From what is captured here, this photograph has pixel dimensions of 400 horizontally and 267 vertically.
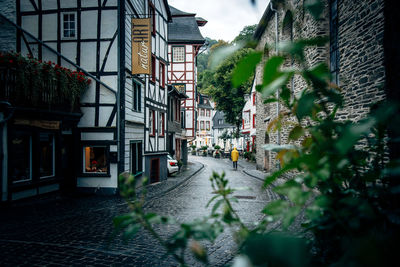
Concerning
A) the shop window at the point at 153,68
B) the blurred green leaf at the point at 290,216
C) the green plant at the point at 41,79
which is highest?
the shop window at the point at 153,68

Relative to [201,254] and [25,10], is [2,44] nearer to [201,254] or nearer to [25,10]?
[25,10]

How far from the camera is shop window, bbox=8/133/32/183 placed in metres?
7.90

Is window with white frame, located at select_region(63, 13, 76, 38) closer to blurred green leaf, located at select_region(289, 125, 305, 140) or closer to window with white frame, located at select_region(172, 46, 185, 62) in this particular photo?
blurred green leaf, located at select_region(289, 125, 305, 140)

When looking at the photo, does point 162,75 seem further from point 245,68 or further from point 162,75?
point 245,68

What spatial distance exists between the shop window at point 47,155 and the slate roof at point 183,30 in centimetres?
1845

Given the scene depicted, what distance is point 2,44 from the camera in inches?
379

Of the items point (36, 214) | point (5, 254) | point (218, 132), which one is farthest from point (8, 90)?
point (218, 132)

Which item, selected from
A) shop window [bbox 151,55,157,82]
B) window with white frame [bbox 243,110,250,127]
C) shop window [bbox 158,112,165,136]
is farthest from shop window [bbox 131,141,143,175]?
window with white frame [bbox 243,110,250,127]

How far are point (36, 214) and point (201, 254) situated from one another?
7.99m

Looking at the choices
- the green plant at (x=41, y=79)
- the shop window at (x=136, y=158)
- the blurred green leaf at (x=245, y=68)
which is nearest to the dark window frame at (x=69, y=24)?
the green plant at (x=41, y=79)

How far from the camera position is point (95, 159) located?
10.5m

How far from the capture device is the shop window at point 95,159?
1035cm

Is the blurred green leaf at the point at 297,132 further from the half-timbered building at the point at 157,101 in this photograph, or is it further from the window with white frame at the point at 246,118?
the window with white frame at the point at 246,118

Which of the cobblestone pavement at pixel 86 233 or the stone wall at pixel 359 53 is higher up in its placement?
the stone wall at pixel 359 53
